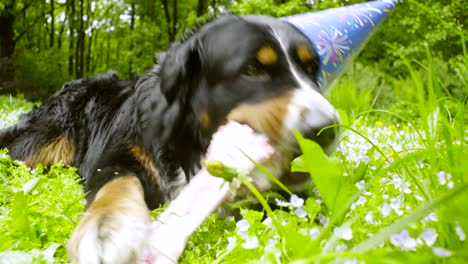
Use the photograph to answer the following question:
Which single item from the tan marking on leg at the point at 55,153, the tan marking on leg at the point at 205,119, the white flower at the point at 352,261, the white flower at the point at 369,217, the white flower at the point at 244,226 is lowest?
the tan marking on leg at the point at 55,153

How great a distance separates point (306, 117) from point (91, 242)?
0.95m

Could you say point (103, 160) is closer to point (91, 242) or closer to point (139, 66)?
point (91, 242)

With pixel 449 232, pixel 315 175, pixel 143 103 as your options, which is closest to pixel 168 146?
pixel 143 103

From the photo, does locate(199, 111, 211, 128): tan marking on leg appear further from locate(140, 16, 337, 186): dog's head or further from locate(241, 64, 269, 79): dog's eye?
locate(241, 64, 269, 79): dog's eye

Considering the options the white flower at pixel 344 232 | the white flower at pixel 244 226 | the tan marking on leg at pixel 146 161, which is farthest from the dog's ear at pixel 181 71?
the white flower at pixel 344 232

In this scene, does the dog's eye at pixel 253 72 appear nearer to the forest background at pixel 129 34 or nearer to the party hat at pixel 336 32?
the party hat at pixel 336 32

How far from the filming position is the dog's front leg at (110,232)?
4.63 feet

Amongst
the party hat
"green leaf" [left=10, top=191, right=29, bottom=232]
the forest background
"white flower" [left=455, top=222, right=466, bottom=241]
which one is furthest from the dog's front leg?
the forest background

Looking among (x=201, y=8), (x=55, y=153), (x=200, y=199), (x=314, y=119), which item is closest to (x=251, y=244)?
(x=200, y=199)

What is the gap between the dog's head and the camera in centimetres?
190

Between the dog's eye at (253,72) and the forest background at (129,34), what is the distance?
237 inches

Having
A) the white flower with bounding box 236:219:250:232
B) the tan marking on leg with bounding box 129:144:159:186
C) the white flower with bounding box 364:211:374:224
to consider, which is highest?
the white flower with bounding box 364:211:374:224

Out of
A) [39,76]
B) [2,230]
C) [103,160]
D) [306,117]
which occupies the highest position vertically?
[306,117]

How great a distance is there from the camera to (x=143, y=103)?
277 centimetres
